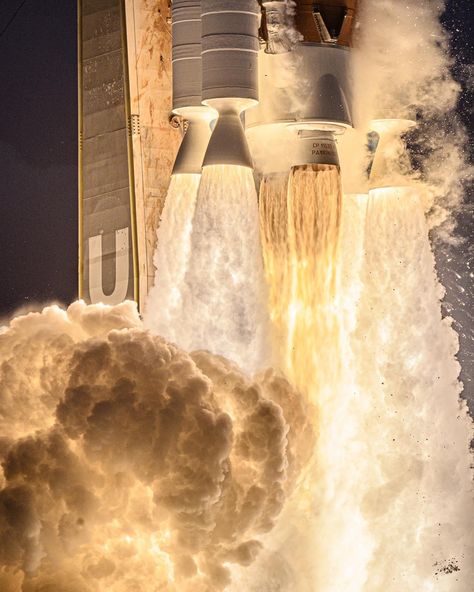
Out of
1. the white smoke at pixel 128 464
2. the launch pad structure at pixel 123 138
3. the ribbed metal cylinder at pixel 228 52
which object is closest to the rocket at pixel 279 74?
the ribbed metal cylinder at pixel 228 52

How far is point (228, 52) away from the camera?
20.1 m


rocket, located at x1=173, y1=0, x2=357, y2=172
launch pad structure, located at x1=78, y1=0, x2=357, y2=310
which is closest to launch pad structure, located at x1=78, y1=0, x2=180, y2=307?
launch pad structure, located at x1=78, y1=0, x2=357, y2=310

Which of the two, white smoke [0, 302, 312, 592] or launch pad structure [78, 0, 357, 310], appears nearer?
white smoke [0, 302, 312, 592]

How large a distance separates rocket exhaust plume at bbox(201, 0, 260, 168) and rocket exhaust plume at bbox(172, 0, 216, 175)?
2.24 ft

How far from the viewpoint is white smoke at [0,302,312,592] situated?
19.3m

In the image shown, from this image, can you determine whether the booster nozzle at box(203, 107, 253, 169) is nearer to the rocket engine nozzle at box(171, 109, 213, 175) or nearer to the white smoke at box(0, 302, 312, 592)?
the rocket engine nozzle at box(171, 109, 213, 175)

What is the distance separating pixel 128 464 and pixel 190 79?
4.88m

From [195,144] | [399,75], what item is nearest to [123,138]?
[195,144]

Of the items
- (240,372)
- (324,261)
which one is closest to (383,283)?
(324,261)

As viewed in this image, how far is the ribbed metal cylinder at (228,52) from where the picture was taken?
20.1 meters

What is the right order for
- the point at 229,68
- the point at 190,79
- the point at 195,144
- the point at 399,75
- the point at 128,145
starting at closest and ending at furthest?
1. the point at 229,68
2. the point at 190,79
3. the point at 195,144
4. the point at 399,75
5. the point at 128,145

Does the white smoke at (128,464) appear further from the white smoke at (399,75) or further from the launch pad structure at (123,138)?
the white smoke at (399,75)

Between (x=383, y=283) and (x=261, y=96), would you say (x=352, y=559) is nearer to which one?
(x=383, y=283)

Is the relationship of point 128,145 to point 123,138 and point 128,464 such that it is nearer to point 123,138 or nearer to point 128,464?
point 123,138
